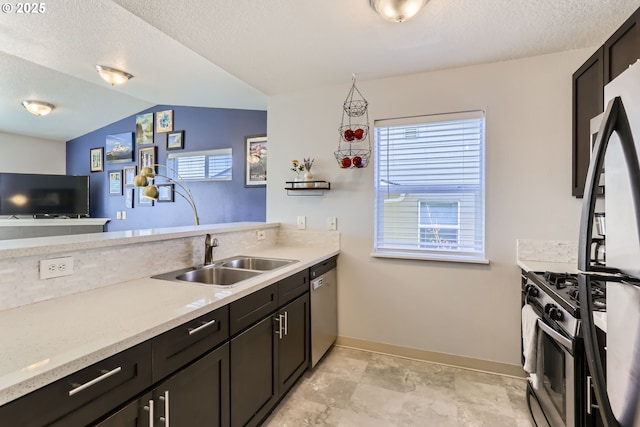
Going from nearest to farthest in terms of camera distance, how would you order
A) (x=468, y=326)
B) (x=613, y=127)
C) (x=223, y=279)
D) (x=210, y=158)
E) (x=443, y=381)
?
1. (x=613, y=127)
2. (x=223, y=279)
3. (x=443, y=381)
4. (x=468, y=326)
5. (x=210, y=158)

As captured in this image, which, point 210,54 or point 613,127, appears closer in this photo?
point 613,127

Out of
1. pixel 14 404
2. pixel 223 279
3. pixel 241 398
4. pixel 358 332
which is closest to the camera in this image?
pixel 14 404

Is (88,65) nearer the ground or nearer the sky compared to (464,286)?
nearer the sky

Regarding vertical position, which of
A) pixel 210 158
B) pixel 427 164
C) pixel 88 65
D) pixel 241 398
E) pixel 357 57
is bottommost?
pixel 241 398

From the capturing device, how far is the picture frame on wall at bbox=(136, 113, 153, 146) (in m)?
4.48

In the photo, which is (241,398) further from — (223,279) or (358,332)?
(358,332)

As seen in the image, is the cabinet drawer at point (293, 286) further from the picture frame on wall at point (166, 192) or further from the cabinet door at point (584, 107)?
the picture frame on wall at point (166, 192)

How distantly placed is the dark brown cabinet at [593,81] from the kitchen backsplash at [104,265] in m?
2.43

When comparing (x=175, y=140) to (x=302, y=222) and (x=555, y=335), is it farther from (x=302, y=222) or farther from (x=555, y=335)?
(x=555, y=335)

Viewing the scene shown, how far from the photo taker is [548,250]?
211 cm

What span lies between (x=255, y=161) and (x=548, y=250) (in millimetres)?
3041

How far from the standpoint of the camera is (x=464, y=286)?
7.61 ft

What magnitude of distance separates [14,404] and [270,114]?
2657mm

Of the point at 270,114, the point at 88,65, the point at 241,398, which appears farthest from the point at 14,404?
the point at 88,65
